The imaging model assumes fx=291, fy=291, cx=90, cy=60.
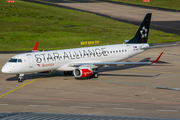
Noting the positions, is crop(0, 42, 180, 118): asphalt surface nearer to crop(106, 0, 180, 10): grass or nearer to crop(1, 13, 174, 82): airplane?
crop(1, 13, 174, 82): airplane

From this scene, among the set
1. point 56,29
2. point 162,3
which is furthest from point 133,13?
point 56,29

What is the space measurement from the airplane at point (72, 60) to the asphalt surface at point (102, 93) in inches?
75.6

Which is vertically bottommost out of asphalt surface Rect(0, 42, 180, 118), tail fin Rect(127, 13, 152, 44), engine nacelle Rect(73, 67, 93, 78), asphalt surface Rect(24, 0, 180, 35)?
asphalt surface Rect(0, 42, 180, 118)

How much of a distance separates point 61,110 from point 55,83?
13721 millimetres

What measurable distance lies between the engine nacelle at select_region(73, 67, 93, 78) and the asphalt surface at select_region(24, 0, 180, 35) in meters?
71.1

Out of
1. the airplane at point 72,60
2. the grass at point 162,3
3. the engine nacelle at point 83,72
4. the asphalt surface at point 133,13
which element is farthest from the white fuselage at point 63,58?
the grass at point 162,3

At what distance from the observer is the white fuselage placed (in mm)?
44062

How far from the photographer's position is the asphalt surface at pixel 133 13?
122475 millimetres

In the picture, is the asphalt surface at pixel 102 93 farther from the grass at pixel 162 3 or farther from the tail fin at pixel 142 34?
the grass at pixel 162 3

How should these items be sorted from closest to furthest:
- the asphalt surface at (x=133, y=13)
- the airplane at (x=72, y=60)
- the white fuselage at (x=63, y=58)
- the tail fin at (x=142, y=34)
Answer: the white fuselage at (x=63, y=58) → the airplane at (x=72, y=60) → the tail fin at (x=142, y=34) → the asphalt surface at (x=133, y=13)

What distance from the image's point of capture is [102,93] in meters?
39.1

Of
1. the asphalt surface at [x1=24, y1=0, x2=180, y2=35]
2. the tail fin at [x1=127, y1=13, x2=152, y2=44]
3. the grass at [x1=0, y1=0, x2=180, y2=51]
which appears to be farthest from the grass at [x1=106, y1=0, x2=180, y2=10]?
the tail fin at [x1=127, y1=13, x2=152, y2=44]

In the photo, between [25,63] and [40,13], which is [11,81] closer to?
[25,63]

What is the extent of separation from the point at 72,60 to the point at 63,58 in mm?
1749
